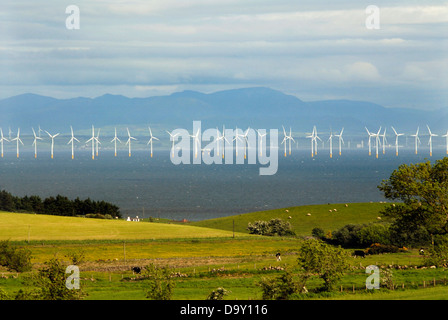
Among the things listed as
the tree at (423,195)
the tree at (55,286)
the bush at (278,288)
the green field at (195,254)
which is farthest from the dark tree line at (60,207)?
the tree at (55,286)

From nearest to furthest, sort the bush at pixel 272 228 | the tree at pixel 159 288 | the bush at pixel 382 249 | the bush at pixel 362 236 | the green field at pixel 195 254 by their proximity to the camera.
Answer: the tree at pixel 159 288 < the green field at pixel 195 254 < the bush at pixel 382 249 < the bush at pixel 362 236 < the bush at pixel 272 228

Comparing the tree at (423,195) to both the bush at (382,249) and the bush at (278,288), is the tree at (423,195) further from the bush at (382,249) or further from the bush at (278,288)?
the bush at (278,288)

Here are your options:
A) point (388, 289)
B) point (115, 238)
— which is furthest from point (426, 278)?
point (115, 238)

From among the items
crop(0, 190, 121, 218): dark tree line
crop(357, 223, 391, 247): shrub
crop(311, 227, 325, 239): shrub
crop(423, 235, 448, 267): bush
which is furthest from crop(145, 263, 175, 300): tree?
crop(0, 190, 121, 218): dark tree line

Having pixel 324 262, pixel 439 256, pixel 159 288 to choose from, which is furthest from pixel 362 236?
pixel 159 288

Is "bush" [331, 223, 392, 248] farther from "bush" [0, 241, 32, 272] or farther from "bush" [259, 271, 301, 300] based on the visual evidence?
"bush" [0, 241, 32, 272]

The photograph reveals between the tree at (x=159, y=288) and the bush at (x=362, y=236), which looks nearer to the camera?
the tree at (x=159, y=288)

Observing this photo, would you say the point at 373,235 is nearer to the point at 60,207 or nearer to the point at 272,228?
the point at 272,228
